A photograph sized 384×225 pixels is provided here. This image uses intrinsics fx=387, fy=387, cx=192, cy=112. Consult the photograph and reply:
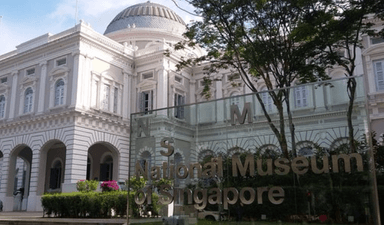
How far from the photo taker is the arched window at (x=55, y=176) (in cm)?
2401

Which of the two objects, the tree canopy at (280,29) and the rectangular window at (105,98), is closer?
the tree canopy at (280,29)

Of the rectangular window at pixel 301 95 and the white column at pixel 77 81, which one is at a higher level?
the white column at pixel 77 81

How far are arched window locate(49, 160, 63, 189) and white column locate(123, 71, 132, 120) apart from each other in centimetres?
555

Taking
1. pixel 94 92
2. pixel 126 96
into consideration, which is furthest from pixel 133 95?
pixel 94 92

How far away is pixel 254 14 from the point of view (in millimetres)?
10266

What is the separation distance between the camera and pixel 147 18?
1200 inches

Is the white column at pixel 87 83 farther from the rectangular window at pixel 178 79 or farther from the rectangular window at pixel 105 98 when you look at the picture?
the rectangular window at pixel 178 79

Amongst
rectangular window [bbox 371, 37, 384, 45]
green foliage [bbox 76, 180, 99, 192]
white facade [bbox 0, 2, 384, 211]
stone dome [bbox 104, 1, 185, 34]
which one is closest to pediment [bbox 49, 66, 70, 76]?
white facade [bbox 0, 2, 384, 211]

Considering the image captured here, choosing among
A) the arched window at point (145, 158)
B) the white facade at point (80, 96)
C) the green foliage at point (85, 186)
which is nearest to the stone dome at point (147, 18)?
the white facade at point (80, 96)

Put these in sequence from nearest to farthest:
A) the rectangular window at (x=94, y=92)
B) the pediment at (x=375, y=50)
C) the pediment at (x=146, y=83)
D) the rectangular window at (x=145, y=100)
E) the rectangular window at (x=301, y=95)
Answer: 1. the rectangular window at (x=301, y=95)
2. the pediment at (x=375, y=50)
3. the rectangular window at (x=94, y=92)
4. the pediment at (x=146, y=83)
5. the rectangular window at (x=145, y=100)

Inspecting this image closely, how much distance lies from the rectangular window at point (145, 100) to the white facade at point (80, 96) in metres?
0.06

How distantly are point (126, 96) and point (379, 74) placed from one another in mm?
13956

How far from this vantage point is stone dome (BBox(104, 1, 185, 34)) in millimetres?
30250

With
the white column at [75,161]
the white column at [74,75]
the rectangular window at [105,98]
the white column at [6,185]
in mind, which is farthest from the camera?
the white column at [6,185]
